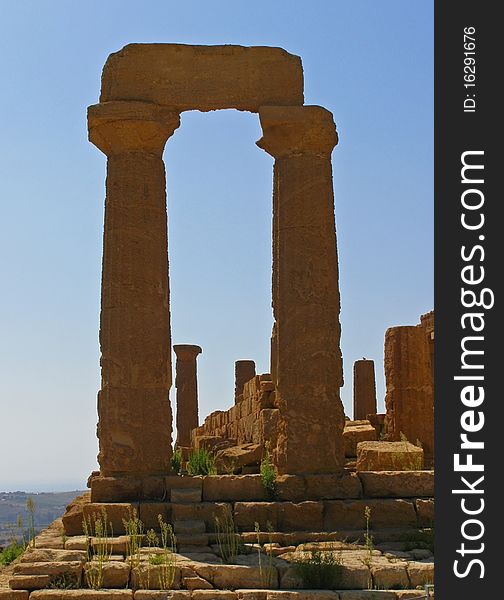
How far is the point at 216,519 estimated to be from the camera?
1458cm

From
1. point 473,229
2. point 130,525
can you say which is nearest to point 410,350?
point 130,525

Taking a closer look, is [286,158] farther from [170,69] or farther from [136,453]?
[136,453]

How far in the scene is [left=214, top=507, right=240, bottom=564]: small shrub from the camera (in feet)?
45.3

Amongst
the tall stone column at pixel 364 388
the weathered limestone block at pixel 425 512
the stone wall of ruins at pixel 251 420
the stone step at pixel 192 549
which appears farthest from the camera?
the tall stone column at pixel 364 388

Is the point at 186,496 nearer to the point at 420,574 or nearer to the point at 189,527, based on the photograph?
the point at 189,527

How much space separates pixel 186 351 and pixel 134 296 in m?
20.3

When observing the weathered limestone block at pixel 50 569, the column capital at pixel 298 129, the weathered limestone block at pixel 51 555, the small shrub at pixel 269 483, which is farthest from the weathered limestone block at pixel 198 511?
the column capital at pixel 298 129

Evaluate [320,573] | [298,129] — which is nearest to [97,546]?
[320,573]

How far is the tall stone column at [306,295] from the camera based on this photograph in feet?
54.1

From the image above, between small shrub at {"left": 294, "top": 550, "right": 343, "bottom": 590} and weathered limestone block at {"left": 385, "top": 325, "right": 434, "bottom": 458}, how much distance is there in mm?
12404

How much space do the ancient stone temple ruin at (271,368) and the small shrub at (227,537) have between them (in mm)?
39

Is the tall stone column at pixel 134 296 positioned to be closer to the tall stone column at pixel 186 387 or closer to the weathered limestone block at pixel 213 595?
the weathered limestone block at pixel 213 595

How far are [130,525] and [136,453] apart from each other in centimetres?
215

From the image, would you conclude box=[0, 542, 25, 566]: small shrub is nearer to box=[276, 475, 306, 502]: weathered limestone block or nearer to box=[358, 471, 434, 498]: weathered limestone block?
box=[276, 475, 306, 502]: weathered limestone block
